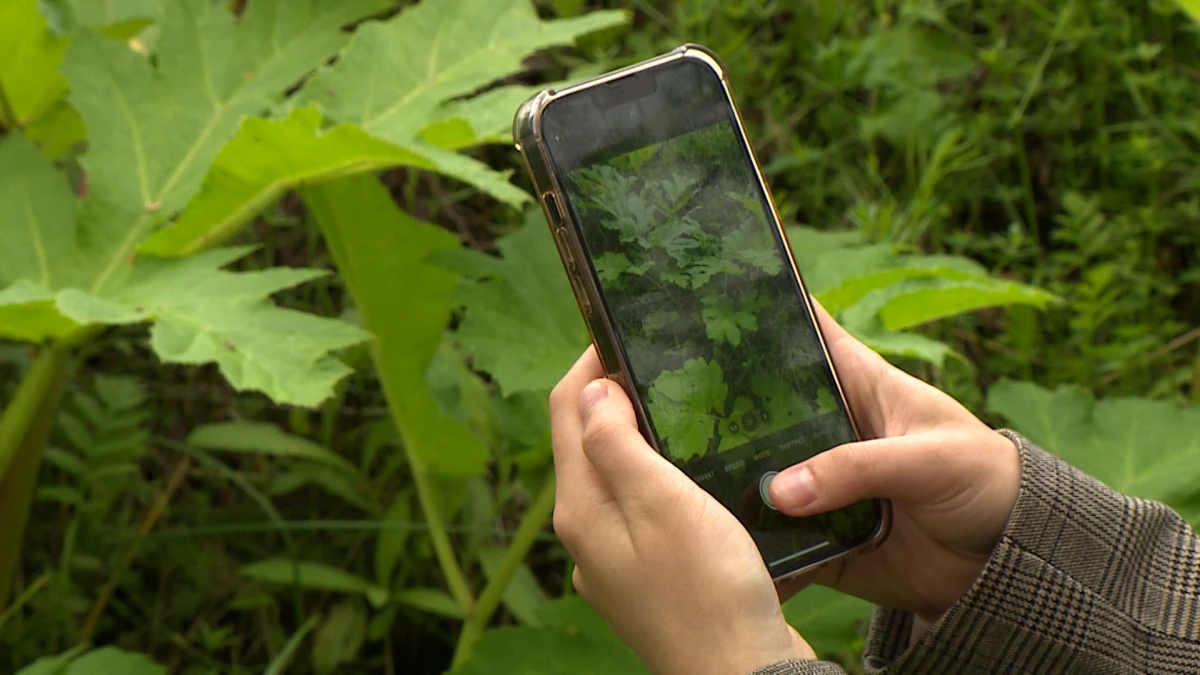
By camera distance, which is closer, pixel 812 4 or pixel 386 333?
pixel 386 333

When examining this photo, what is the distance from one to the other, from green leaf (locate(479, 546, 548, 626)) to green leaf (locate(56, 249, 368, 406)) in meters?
0.60

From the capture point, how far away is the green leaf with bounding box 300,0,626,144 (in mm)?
1406

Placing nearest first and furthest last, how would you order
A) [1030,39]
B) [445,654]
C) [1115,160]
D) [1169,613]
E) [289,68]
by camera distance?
1. [1169,613]
2. [289,68]
3. [445,654]
4. [1115,160]
5. [1030,39]

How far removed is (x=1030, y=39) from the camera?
8.07ft

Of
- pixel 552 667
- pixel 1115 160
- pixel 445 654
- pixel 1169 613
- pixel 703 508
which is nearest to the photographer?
pixel 703 508

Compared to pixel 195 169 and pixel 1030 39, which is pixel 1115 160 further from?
pixel 195 169

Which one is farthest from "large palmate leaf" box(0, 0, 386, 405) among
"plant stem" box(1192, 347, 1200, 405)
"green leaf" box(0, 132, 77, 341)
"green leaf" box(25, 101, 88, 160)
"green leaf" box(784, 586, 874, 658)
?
"plant stem" box(1192, 347, 1200, 405)

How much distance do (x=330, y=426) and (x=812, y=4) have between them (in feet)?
4.54

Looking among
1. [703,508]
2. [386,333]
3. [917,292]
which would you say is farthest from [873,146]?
[703,508]

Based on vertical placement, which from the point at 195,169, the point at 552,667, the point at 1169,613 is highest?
the point at 195,169

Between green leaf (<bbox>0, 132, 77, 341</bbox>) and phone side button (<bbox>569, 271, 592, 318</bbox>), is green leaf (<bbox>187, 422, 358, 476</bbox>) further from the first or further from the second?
phone side button (<bbox>569, 271, 592, 318</bbox>)

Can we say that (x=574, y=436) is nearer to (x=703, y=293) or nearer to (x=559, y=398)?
(x=559, y=398)

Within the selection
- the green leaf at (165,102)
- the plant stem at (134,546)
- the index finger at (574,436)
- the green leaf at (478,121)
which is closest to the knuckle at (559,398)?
the index finger at (574,436)

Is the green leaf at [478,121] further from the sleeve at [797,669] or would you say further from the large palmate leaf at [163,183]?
the sleeve at [797,669]
